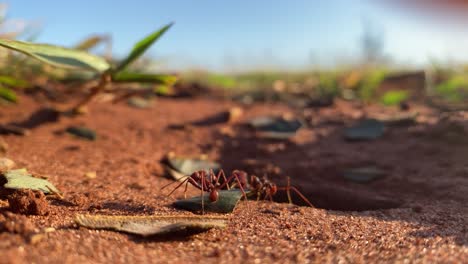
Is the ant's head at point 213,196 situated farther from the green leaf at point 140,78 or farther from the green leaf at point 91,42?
the green leaf at point 91,42

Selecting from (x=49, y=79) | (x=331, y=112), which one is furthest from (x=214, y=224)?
(x=49, y=79)

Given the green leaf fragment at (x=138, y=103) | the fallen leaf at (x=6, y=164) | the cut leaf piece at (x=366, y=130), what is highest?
the green leaf fragment at (x=138, y=103)

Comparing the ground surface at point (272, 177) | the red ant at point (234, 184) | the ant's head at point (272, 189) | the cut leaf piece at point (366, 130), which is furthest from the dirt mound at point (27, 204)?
the cut leaf piece at point (366, 130)

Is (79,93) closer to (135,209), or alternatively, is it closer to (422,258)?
(135,209)

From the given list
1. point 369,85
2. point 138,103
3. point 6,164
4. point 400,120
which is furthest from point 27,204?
Answer: point 369,85

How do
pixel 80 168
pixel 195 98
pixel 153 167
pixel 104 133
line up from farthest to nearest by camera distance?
1. pixel 195 98
2. pixel 104 133
3. pixel 153 167
4. pixel 80 168

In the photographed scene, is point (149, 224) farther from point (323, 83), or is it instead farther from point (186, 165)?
point (323, 83)
